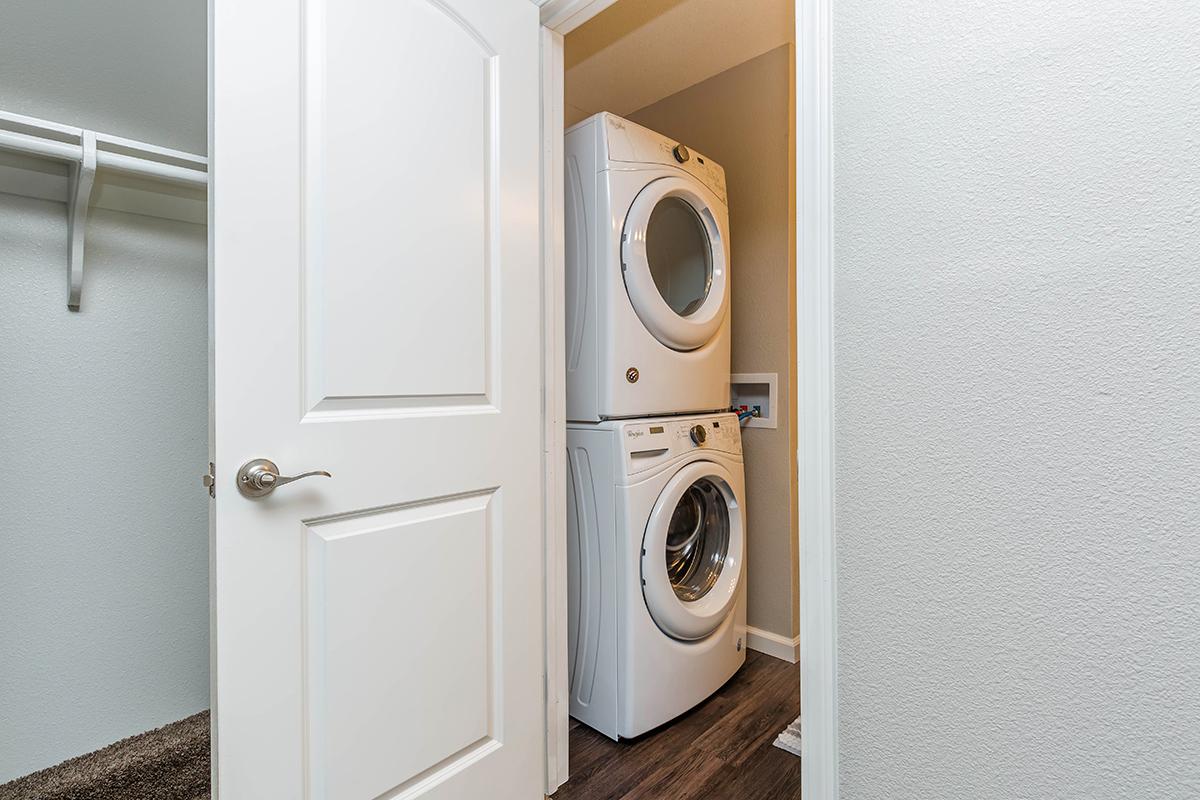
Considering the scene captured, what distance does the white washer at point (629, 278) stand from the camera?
173cm

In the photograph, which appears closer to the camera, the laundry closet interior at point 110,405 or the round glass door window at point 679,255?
the laundry closet interior at point 110,405

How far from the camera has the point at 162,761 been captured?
1207 mm

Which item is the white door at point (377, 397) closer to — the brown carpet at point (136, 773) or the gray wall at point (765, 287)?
the brown carpet at point (136, 773)

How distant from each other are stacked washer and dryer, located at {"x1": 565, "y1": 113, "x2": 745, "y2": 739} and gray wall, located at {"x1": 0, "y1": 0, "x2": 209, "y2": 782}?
1004mm

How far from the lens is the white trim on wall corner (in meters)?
0.89

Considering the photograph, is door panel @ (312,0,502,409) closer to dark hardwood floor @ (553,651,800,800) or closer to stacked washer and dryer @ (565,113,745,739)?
stacked washer and dryer @ (565,113,745,739)

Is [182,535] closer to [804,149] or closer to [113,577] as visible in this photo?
[113,577]

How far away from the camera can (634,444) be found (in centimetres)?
173

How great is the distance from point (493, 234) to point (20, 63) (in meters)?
0.98

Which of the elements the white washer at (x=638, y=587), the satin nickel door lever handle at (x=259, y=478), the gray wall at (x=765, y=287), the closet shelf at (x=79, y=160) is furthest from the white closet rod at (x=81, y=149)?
the gray wall at (x=765, y=287)

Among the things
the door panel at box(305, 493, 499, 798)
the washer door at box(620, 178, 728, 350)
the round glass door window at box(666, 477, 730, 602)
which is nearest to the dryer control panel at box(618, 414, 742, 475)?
the round glass door window at box(666, 477, 730, 602)

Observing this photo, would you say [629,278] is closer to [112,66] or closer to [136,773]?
[112,66]

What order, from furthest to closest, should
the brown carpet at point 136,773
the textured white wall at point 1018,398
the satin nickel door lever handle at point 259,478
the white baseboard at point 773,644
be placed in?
the white baseboard at point 773,644 < the brown carpet at point 136,773 < the satin nickel door lever handle at point 259,478 < the textured white wall at point 1018,398

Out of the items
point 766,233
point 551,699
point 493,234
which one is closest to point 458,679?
point 551,699
